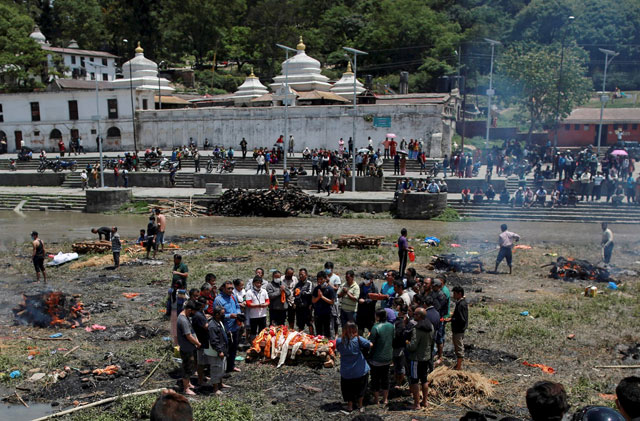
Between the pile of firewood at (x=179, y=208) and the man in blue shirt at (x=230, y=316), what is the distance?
2030 centimetres

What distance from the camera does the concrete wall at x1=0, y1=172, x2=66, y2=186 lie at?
3850cm

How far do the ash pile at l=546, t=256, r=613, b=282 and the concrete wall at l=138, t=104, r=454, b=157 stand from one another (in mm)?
24411

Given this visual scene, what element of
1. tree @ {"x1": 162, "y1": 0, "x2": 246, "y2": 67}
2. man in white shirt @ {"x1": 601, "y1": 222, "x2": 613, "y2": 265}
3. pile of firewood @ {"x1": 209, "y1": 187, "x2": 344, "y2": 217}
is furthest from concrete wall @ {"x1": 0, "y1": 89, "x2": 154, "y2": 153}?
man in white shirt @ {"x1": 601, "y1": 222, "x2": 613, "y2": 265}

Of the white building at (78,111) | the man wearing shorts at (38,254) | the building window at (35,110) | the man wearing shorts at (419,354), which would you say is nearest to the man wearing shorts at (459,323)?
the man wearing shorts at (419,354)

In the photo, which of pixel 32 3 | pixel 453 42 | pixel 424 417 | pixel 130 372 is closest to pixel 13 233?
pixel 130 372

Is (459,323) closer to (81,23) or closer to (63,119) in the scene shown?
(63,119)

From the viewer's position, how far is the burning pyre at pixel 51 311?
11.5 m

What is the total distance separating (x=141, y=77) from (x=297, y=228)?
3243cm

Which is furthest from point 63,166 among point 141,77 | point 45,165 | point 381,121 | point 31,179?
point 381,121

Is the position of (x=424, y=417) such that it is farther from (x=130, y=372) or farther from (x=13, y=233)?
(x=13, y=233)

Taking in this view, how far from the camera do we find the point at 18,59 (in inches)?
2088

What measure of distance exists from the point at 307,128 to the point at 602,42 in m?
48.4

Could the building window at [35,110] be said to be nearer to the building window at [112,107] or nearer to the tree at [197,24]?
the building window at [112,107]

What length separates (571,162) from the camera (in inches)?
1137
